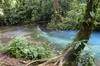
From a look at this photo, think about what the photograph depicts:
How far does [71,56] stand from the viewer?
4754 mm

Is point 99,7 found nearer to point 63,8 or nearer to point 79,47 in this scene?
point 79,47

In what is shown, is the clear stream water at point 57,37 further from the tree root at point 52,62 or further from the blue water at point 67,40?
the tree root at point 52,62

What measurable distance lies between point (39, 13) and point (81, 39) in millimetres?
14743

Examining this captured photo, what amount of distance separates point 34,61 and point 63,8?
13.6 metres

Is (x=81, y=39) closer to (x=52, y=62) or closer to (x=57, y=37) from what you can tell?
(x=52, y=62)

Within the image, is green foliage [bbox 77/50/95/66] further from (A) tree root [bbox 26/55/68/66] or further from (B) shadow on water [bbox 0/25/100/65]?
(B) shadow on water [bbox 0/25/100/65]

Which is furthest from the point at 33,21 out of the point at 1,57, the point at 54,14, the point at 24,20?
the point at 1,57

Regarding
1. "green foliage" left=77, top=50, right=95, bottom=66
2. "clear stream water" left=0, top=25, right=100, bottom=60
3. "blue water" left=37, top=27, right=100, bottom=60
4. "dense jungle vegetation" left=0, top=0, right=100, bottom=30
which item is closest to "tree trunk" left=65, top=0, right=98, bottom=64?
"green foliage" left=77, top=50, right=95, bottom=66

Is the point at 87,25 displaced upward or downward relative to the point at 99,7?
downward

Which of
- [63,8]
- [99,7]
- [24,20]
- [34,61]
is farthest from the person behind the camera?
[24,20]

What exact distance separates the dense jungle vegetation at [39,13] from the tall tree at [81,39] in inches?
430

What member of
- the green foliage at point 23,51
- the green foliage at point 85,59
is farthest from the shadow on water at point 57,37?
the green foliage at point 85,59

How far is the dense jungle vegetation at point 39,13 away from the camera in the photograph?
16422mm

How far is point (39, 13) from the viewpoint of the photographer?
19.0 meters
